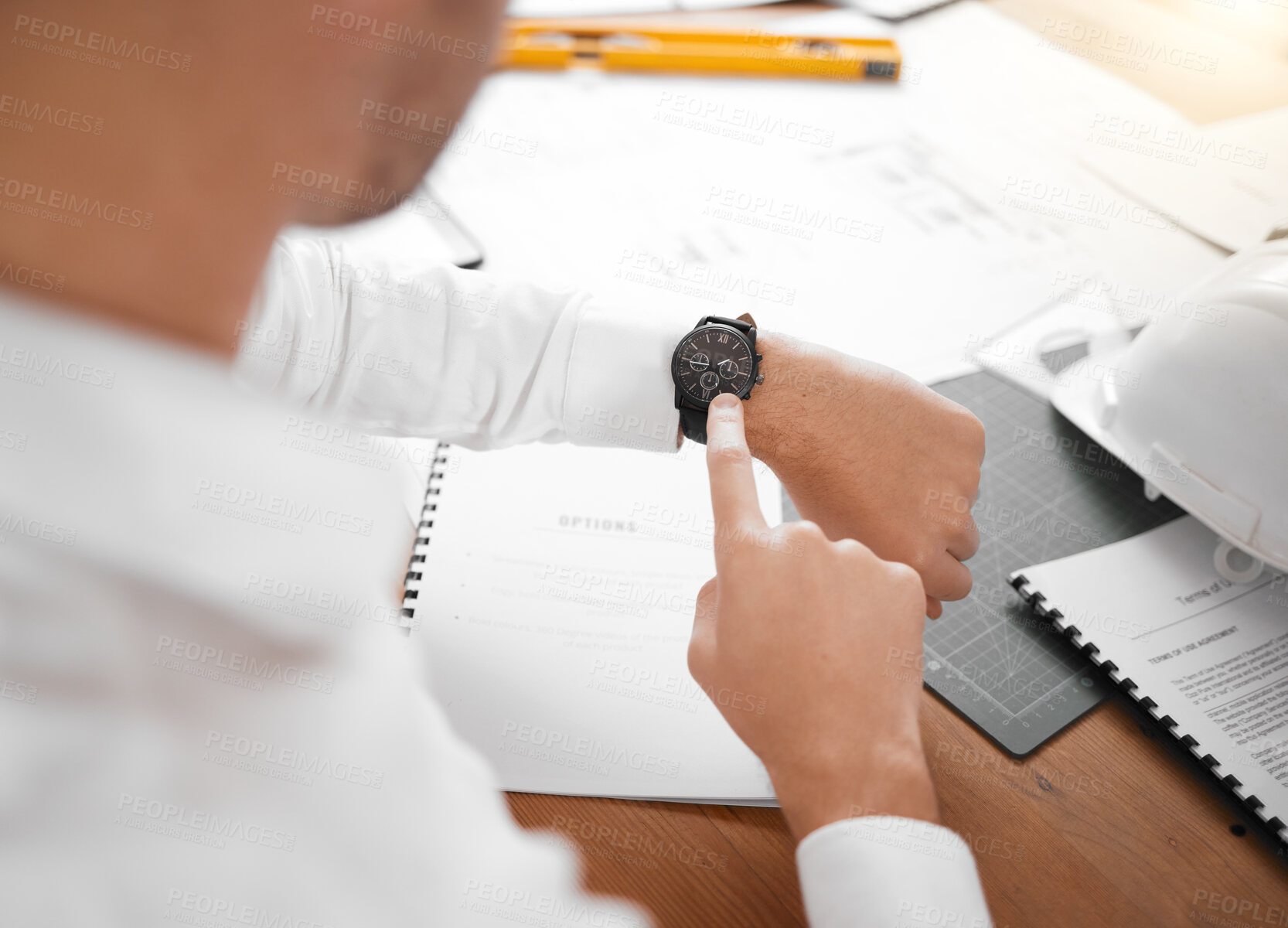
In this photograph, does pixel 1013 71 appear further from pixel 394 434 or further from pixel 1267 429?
pixel 394 434

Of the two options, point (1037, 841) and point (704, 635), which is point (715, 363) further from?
point (1037, 841)

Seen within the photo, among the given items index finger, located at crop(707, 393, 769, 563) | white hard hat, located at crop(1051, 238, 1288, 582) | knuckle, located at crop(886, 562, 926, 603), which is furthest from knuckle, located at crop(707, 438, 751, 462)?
white hard hat, located at crop(1051, 238, 1288, 582)

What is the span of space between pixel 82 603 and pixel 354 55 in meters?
0.31

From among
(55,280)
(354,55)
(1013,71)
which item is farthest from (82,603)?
(1013,71)

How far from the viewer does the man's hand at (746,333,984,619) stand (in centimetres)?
73

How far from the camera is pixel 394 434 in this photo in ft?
2.77

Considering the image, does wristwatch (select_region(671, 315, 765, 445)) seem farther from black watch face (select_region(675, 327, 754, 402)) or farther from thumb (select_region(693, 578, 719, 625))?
thumb (select_region(693, 578, 719, 625))

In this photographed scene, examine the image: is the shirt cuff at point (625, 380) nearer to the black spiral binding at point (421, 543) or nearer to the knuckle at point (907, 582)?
the black spiral binding at point (421, 543)

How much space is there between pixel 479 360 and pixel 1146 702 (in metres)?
0.64

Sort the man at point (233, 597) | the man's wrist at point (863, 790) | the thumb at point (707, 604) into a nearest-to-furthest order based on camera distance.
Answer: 1. the man at point (233, 597)
2. the man's wrist at point (863, 790)
3. the thumb at point (707, 604)

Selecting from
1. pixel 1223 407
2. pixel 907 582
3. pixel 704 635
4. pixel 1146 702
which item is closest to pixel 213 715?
pixel 704 635

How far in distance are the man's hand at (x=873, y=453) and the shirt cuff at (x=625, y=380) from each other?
0.09 metres

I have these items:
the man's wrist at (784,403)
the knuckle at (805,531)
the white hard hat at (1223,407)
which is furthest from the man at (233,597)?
the white hard hat at (1223,407)

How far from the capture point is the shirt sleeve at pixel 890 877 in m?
0.49
